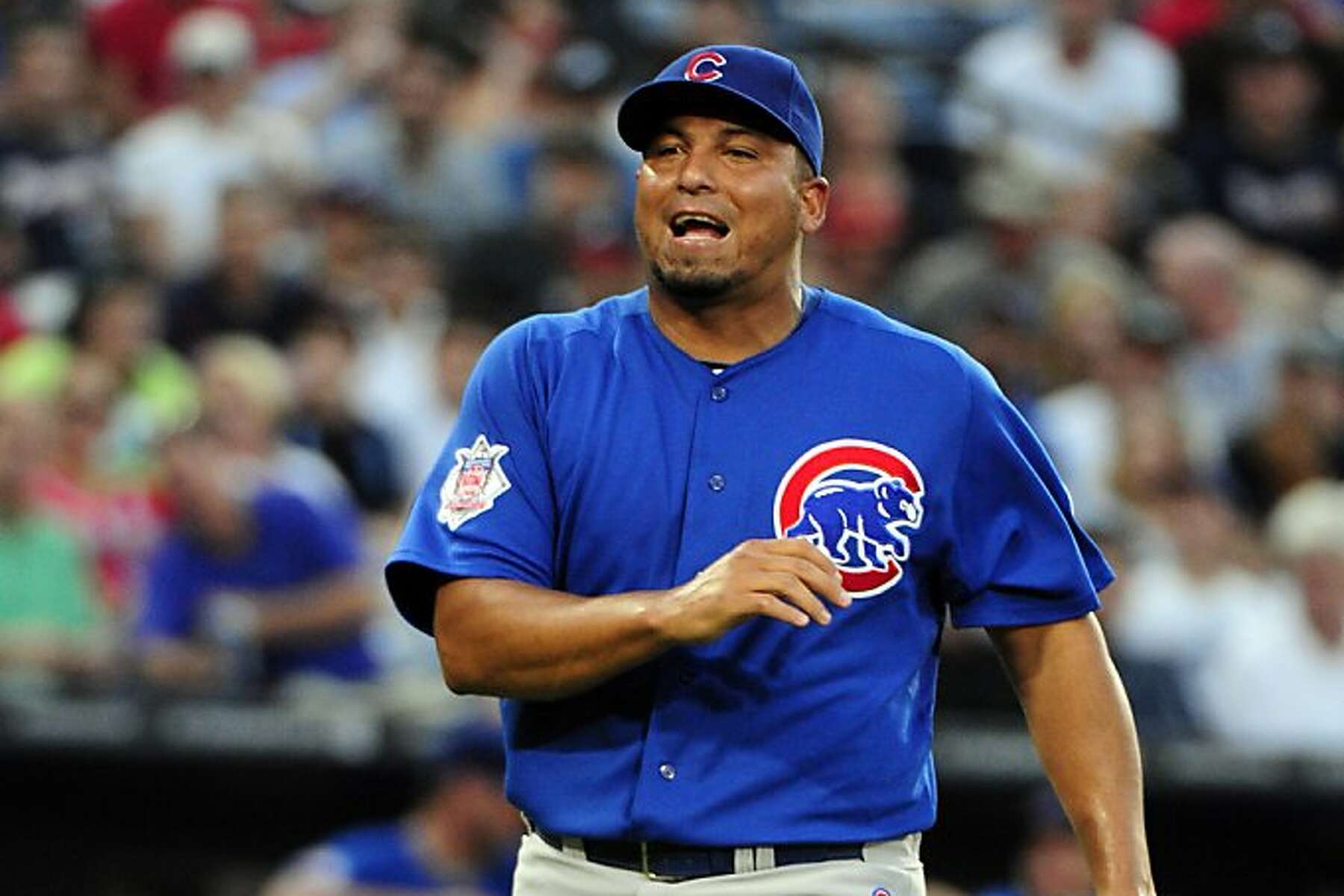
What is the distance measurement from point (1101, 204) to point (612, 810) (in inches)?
281

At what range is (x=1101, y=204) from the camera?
34.9 feet

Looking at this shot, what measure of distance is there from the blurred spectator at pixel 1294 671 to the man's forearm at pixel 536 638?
468 centimetres

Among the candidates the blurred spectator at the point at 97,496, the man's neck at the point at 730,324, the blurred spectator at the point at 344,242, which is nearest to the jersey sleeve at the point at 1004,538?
the man's neck at the point at 730,324

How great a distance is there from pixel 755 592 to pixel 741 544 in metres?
0.26

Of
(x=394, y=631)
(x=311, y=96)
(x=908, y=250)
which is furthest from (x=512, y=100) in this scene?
(x=394, y=631)

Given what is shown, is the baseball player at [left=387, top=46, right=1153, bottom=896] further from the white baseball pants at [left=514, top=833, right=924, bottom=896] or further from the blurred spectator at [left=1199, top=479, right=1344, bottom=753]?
the blurred spectator at [left=1199, top=479, right=1344, bottom=753]

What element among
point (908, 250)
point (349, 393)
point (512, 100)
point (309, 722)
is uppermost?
point (512, 100)

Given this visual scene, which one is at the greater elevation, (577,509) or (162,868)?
(162,868)

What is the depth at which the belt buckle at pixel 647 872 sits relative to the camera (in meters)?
3.85

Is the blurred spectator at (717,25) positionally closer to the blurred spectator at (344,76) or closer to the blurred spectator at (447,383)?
the blurred spectator at (344,76)

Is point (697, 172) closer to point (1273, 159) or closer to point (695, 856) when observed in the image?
point (695, 856)

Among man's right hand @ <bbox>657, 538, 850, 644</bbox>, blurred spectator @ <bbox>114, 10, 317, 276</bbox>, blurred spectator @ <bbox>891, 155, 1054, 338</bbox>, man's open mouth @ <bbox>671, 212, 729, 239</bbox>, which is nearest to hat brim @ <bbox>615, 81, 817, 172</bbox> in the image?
man's open mouth @ <bbox>671, 212, 729, 239</bbox>

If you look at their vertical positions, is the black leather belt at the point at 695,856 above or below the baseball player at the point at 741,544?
below

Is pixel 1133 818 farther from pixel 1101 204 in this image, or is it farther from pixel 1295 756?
pixel 1101 204
